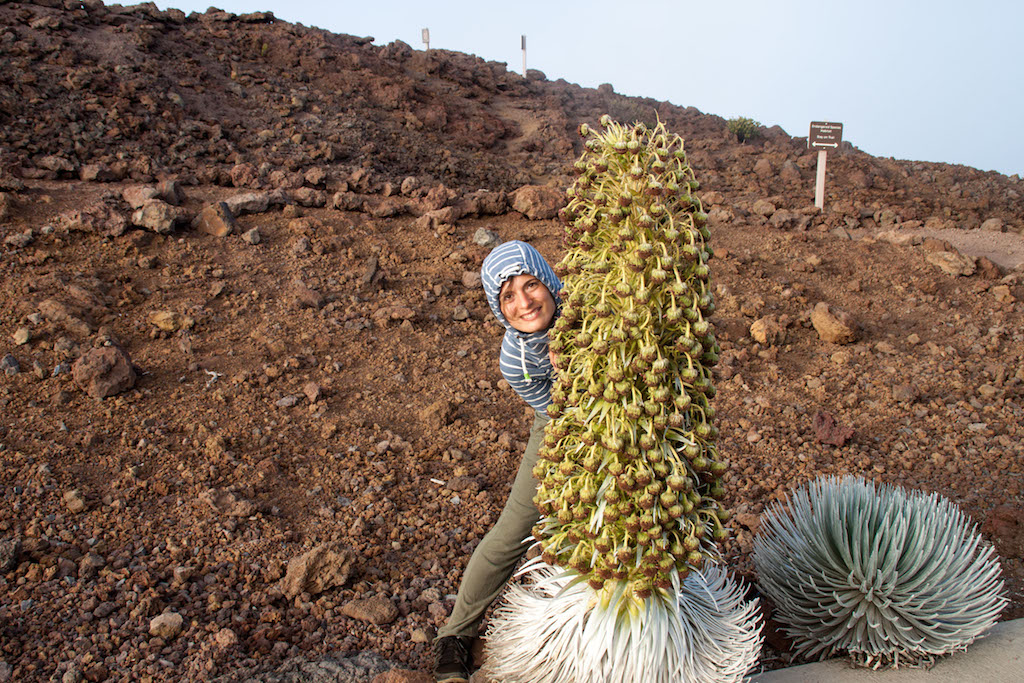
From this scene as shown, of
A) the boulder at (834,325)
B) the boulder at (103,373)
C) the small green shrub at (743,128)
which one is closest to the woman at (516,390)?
the boulder at (103,373)

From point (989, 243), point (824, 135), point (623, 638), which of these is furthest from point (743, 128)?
point (623, 638)

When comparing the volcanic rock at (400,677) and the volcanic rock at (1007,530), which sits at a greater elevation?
the volcanic rock at (1007,530)

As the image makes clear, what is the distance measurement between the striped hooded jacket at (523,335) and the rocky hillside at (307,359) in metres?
1.00

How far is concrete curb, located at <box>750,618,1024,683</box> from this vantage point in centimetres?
225

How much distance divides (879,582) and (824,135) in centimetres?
727

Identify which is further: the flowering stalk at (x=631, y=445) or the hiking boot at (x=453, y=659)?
the hiking boot at (x=453, y=659)

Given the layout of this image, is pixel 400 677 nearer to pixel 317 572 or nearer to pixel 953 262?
pixel 317 572

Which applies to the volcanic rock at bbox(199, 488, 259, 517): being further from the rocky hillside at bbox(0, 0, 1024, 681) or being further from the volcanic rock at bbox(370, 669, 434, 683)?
the volcanic rock at bbox(370, 669, 434, 683)

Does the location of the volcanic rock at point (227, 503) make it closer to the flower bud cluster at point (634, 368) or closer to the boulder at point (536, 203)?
the flower bud cluster at point (634, 368)

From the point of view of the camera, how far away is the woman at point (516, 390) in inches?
85.9

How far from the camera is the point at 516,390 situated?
2393 millimetres

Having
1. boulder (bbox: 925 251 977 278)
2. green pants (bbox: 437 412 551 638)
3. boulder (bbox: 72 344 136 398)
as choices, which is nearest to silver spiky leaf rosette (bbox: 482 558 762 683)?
green pants (bbox: 437 412 551 638)

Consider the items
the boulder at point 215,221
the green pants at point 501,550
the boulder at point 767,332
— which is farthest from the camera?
the boulder at point 215,221

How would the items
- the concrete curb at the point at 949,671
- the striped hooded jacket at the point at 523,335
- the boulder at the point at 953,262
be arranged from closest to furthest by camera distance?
the striped hooded jacket at the point at 523,335
the concrete curb at the point at 949,671
the boulder at the point at 953,262
